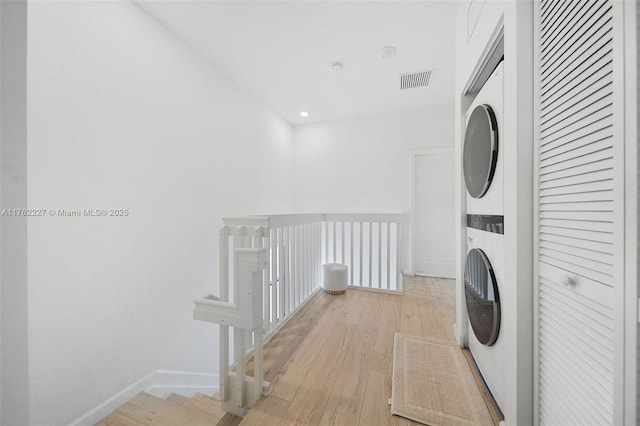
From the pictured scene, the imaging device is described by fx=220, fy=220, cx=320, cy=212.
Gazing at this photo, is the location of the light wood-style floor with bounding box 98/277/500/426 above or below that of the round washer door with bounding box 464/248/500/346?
below

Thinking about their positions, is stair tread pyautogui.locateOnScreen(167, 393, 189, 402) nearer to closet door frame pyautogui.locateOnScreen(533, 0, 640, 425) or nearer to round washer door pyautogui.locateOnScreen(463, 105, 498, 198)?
closet door frame pyautogui.locateOnScreen(533, 0, 640, 425)

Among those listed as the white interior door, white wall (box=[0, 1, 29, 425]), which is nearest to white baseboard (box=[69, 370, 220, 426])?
white wall (box=[0, 1, 29, 425])

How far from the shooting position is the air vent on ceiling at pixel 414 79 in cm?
236

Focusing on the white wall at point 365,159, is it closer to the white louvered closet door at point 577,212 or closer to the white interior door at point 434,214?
the white interior door at point 434,214

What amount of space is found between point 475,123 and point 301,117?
106 inches

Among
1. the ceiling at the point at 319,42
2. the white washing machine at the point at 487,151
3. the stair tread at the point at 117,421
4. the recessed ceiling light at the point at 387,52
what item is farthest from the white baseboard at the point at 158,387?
the recessed ceiling light at the point at 387,52

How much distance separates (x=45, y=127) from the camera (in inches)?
45.3

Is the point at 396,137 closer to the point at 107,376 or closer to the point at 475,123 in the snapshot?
the point at 475,123

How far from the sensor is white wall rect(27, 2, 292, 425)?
3.78 feet

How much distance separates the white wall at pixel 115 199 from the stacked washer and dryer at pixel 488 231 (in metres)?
2.14

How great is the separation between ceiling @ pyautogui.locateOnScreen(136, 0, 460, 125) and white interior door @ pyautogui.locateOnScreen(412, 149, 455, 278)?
2.95 feet

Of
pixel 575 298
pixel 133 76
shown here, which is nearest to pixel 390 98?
pixel 133 76

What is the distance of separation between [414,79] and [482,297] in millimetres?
2348

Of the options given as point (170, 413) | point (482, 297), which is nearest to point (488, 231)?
point (482, 297)
